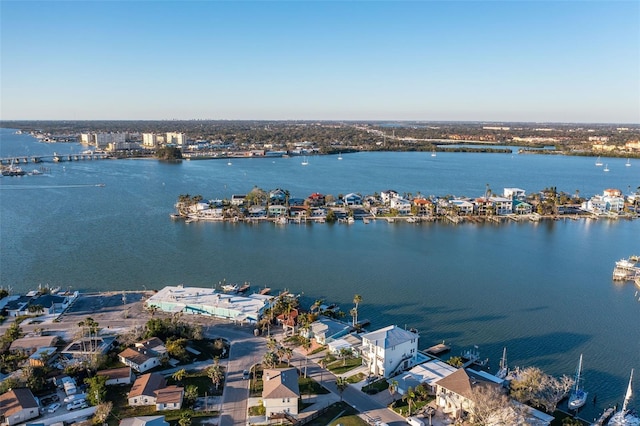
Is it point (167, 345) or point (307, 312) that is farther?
point (307, 312)

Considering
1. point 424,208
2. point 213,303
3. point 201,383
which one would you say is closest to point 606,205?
point 424,208

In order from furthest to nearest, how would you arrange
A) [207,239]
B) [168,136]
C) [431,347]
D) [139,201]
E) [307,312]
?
[168,136] < [139,201] < [207,239] < [307,312] < [431,347]

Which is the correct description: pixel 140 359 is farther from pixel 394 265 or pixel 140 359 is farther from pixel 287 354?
pixel 394 265

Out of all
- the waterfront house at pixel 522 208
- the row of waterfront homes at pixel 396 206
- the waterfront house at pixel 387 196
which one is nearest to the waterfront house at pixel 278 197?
the row of waterfront homes at pixel 396 206

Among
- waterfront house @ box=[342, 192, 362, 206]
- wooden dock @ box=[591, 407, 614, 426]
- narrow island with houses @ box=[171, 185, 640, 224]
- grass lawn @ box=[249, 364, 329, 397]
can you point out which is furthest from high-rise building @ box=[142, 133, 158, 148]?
wooden dock @ box=[591, 407, 614, 426]

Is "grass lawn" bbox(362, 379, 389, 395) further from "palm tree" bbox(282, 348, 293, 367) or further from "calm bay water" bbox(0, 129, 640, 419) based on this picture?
"calm bay water" bbox(0, 129, 640, 419)

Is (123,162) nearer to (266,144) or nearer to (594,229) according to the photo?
(266,144)

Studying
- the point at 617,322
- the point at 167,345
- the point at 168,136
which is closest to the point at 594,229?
the point at 617,322
